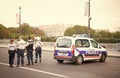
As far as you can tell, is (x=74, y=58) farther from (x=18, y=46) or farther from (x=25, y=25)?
(x=25, y=25)

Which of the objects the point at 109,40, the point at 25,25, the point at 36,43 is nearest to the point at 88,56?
the point at 36,43

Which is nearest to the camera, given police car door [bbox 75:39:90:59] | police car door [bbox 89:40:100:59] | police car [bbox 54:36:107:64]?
police car [bbox 54:36:107:64]

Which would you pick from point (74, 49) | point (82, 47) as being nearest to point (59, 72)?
point (74, 49)

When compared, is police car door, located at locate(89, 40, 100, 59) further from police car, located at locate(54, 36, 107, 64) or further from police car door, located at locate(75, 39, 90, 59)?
police car door, located at locate(75, 39, 90, 59)

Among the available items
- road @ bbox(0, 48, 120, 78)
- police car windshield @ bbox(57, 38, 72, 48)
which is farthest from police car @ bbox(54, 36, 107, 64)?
road @ bbox(0, 48, 120, 78)

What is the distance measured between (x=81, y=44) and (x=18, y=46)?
405 centimetres

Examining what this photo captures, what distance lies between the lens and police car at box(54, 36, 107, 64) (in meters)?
17.5

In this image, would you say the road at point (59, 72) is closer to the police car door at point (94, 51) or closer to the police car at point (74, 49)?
the police car at point (74, 49)

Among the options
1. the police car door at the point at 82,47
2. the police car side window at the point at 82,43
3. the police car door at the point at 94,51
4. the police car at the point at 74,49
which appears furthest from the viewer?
the police car door at the point at 94,51

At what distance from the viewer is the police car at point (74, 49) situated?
57.5 feet

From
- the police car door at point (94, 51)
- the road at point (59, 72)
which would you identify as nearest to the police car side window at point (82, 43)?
the police car door at point (94, 51)

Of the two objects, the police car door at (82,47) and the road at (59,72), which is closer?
the road at (59,72)

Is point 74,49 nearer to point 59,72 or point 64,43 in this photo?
point 64,43

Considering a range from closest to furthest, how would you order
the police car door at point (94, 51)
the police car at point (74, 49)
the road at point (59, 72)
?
the road at point (59, 72) → the police car at point (74, 49) → the police car door at point (94, 51)
